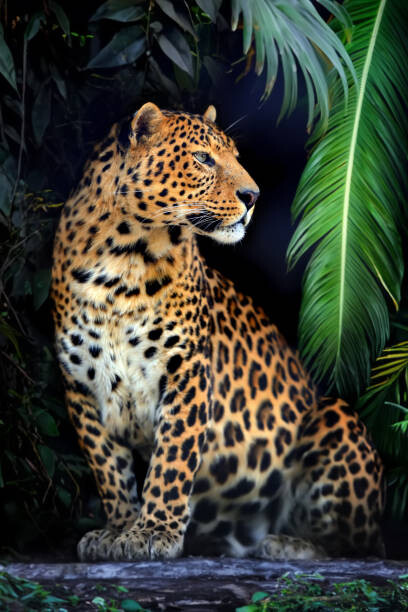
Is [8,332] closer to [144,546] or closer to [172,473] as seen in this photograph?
[172,473]

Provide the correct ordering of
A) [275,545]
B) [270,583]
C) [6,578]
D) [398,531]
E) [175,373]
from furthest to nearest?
[398,531]
[275,545]
[175,373]
[270,583]
[6,578]

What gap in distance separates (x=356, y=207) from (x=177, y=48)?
1413 millimetres

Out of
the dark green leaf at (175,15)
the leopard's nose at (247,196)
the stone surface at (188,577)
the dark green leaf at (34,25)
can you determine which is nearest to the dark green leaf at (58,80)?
the dark green leaf at (34,25)

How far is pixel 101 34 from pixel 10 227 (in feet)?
4.18

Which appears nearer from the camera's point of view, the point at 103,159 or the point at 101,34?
the point at 103,159

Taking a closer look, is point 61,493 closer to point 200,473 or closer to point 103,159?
point 200,473

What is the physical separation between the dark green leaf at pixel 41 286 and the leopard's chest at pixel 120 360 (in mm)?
497

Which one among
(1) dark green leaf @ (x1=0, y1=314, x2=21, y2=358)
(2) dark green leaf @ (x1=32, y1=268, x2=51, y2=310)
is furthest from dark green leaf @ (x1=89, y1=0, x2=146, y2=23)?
(1) dark green leaf @ (x1=0, y1=314, x2=21, y2=358)

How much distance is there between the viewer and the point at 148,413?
489 centimetres

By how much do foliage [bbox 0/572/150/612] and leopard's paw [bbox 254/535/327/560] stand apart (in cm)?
134

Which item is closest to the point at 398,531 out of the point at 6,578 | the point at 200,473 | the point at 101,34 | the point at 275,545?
the point at 275,545

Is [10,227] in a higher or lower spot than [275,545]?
higher

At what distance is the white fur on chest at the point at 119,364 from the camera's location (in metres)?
4.81

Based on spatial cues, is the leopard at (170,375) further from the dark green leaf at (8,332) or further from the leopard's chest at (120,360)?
the dark green leaf at (8,332)
